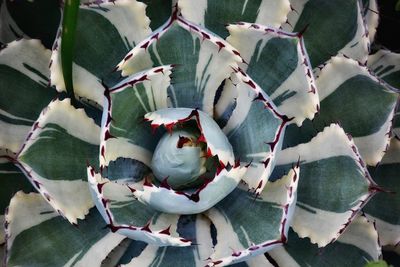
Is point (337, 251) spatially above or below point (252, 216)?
below

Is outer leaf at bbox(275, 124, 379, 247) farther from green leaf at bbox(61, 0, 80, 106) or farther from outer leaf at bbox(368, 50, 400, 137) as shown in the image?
green leaf at bbox(61, 0, 80, 106)

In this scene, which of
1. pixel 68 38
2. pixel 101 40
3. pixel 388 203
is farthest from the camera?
pixel 388 203

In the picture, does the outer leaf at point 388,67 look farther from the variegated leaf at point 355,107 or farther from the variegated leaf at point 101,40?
the variegated leaf at point 101,40

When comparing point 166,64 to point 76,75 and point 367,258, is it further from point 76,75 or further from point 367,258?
point 367,258

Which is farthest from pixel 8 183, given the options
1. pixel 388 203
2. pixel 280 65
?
pixel 388 203

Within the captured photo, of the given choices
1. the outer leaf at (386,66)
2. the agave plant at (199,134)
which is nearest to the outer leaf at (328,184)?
the agave plant at (199,134)

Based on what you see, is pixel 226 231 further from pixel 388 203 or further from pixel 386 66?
pixel 386 66

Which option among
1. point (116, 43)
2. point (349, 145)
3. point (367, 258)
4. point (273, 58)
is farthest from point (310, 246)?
point (116, 43)
